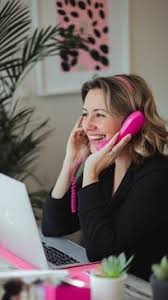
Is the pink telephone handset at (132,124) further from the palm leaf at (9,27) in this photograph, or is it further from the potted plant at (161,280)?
the palm leaf at (9,27)

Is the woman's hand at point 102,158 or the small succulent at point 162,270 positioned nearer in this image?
the small succulent at point 162,270

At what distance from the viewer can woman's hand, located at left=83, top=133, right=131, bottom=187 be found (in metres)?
1.84

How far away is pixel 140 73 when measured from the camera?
147 inches

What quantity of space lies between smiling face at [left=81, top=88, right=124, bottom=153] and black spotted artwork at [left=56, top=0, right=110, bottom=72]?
4.45 feet

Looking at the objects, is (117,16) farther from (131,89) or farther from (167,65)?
(131,89)

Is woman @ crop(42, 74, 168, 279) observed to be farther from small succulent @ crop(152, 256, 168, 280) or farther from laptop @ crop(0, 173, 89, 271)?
small succulent @ crop(152, 256, 168, 280)

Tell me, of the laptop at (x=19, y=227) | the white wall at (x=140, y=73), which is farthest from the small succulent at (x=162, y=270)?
the white wall at (x=140, y=73)

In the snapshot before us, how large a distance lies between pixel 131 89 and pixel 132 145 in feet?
0.65

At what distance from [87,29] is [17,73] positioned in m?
0.77

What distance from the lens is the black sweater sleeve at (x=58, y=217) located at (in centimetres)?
207

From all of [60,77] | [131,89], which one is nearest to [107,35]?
[60,77]

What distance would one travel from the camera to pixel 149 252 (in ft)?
5.86

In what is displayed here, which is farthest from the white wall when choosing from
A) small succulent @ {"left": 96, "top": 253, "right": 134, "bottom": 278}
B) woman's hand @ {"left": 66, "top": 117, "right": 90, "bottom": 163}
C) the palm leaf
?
small succulent @ {"left": 96, "top": 253, "right": 134, "bottom": 278}

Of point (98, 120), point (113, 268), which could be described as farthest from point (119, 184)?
point (113, 268)
